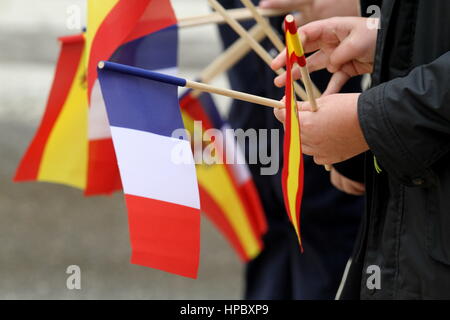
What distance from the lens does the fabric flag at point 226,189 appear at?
1.95 m

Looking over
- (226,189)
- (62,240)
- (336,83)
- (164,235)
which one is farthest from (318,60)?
(62,240)

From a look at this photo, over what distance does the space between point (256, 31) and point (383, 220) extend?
2.08 ft

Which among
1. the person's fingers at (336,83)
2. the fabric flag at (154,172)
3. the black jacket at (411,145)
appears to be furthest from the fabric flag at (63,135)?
the black jacket at (411,145)

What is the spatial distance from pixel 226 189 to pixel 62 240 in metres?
1.26

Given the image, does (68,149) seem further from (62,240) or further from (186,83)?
(62,240)

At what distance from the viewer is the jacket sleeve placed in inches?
46.7

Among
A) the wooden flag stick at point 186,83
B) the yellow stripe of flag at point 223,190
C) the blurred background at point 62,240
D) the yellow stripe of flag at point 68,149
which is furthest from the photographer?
the blurred background at point 62,240

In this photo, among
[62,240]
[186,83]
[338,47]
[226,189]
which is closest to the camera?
[186,83]

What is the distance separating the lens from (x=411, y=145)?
121 centimetres

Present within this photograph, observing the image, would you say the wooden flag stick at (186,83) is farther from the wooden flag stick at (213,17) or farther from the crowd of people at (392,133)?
the wooden flag stick at (213,17)

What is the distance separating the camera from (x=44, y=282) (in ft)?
9.61

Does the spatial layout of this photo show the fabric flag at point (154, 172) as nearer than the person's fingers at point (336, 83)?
Yes

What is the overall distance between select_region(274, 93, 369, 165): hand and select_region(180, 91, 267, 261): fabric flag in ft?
1.97

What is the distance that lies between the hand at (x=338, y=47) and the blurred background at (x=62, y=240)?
4.73ft
